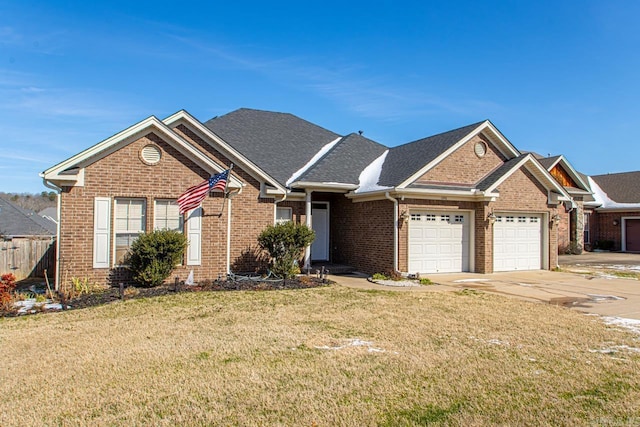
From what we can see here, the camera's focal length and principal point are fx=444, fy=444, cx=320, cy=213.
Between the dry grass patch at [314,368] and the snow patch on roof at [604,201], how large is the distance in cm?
2456

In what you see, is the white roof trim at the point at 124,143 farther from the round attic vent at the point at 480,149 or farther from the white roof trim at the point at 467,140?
the round attic vent at the point at 480,149

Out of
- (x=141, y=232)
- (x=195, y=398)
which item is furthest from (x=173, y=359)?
(x=141, y=232)

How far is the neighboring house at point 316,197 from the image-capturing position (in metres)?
11.6

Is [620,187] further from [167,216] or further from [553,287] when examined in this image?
[167,216]

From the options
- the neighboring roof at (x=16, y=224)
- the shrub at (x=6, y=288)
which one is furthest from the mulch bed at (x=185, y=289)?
the neighboring roof at (x=16, y=224)

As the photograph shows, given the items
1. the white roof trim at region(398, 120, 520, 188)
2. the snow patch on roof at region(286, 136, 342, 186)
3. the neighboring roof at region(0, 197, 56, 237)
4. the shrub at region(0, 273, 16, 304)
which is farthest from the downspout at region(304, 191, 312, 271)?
the neighboring roof at region(0, 197, 56, 237)

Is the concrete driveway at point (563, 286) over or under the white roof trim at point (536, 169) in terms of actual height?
under

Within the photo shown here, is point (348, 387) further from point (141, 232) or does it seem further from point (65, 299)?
point (141, 232)

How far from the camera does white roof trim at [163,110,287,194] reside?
13758 mm

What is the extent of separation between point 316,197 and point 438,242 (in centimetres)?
495

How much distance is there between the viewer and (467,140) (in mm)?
15789

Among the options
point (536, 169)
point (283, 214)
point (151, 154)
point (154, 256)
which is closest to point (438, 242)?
point (536, 169)

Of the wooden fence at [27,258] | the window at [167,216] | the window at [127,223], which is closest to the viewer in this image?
the window at [127,223]

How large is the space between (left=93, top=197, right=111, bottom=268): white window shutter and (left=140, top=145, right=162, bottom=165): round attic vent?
56.6 inches
